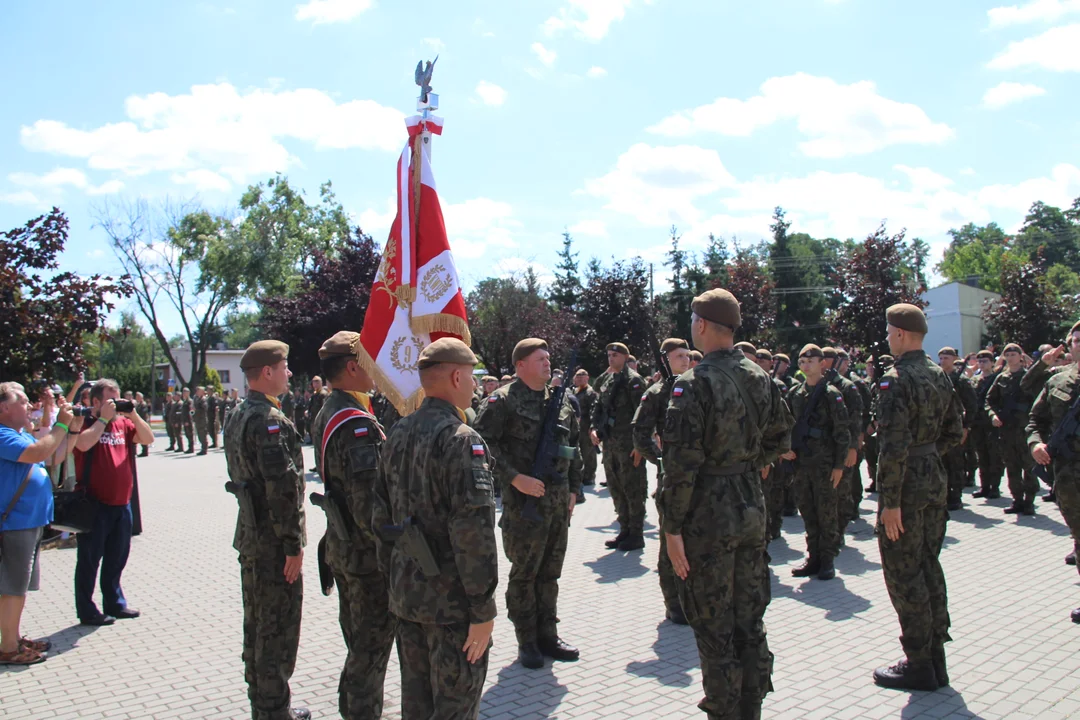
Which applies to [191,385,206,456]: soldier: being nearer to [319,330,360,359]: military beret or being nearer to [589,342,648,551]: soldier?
[589,342,648,551]: soldier

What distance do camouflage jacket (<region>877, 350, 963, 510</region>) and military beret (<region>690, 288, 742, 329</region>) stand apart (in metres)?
1.35

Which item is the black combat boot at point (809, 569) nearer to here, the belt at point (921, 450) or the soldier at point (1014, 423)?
the belt at point (921, 450)

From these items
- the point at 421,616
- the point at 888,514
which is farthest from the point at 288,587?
the point at 888,514

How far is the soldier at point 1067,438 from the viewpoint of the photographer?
577cm

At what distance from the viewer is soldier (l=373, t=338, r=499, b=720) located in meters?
2.96

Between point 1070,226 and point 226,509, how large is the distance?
8608 cm

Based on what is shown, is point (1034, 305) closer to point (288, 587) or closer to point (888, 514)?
point (888, 514)

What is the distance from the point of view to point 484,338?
1223 inches

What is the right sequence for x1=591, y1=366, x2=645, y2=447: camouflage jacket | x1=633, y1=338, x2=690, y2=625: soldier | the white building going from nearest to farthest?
x1=633, y1=338, x2=690, y2=625: soldier < x1=591, y1=366, x2=645, y2=447: camouflage jacket < the white building

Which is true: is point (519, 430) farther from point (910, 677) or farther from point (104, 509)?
point (104, 509)

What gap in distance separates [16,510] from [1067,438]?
26.4 feet

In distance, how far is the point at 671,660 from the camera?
5367mm

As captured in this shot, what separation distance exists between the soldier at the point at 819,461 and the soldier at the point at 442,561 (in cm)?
513

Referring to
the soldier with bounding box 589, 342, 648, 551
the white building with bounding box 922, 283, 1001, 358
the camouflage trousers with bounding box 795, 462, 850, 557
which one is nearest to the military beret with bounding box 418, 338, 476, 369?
the camouflage trousers with bounding box 795, 462, 850, 557
